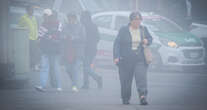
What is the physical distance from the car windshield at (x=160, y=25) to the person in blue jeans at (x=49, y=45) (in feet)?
18.5

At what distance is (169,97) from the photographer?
36.5ft

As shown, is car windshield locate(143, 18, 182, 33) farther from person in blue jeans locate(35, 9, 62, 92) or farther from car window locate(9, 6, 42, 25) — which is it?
person in blue jeans locate(35, 9, 62, 92)

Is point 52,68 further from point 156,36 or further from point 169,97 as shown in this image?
point 156,36

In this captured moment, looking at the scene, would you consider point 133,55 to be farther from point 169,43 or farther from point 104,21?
point 104,21

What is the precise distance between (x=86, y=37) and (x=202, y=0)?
44.3 feet

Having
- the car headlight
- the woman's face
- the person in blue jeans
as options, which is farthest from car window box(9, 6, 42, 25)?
the woman's face

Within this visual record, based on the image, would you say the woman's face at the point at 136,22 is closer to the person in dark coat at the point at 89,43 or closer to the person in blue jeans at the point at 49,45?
the person in blue jeans at the point at 49,45

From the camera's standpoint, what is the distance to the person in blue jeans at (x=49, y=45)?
11.8 metres

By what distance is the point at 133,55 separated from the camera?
9.85 metres

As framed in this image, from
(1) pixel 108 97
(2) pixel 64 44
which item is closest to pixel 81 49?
(2) pixel 64 44

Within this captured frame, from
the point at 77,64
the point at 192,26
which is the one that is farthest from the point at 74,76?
the point at 192,26

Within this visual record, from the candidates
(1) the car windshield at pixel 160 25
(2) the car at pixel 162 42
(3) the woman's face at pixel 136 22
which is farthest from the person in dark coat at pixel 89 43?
(1) the car windshield at pixel 160 25

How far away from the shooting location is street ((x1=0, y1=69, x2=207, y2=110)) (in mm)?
9781

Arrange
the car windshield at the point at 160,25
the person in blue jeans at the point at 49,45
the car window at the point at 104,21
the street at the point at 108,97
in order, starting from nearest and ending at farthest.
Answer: the street at the point at 108,97 → the person in blue jeans at the point at 49,45 → the car windshield at the point at 160,25 → the car window at the point at 104,21
